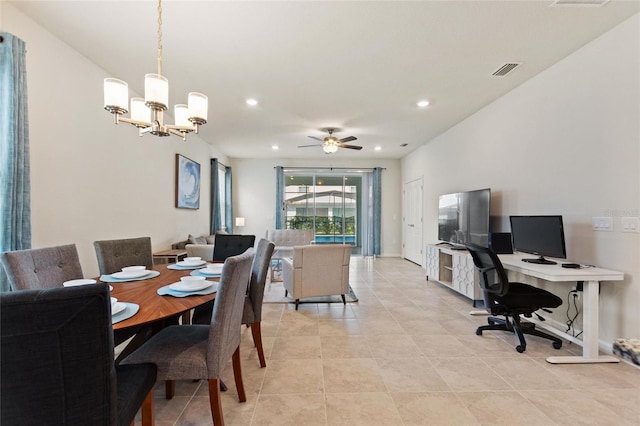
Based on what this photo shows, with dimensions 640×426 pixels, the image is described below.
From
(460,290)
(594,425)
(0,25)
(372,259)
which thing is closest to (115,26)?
(0,25)

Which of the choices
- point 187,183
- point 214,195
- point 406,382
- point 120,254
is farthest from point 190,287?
point 214,195

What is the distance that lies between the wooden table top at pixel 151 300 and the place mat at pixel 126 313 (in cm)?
2

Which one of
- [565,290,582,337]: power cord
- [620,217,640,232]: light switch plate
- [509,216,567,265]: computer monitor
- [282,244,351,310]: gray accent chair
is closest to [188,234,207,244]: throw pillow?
[282,244,351,310]: gray accent chair

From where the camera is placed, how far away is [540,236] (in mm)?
2850

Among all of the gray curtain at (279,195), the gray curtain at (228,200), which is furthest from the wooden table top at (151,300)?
the gray curtain at (279,195)

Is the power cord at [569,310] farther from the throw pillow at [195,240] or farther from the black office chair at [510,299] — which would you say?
the throw pillow at [195,240]

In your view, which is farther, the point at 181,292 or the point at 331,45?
the point at 331,45

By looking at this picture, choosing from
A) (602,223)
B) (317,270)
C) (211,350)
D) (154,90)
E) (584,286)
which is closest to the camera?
(211,350)

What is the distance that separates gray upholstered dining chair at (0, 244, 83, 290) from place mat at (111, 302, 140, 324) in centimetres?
75

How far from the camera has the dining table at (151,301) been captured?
1342 mm

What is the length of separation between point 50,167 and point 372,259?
22.2 feet

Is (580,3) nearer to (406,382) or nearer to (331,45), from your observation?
(331,45)

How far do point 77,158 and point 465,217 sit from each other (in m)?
4.90

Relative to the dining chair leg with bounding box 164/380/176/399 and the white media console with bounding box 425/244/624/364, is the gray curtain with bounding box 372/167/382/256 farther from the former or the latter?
the dining chair leg with bounding box 164/380/176/399
